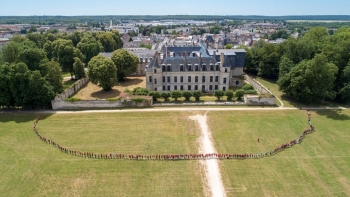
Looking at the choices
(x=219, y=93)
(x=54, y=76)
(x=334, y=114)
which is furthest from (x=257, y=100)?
(x=54, y=76)

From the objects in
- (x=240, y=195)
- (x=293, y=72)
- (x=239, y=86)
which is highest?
(x=293, y=72)

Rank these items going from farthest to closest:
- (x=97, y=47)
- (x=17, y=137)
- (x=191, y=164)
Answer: (x=97, y=47) → (x=17, y=137) → (x=191, y=164)

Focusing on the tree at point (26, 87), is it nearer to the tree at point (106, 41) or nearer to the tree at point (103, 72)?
the tree at point (103, 72)

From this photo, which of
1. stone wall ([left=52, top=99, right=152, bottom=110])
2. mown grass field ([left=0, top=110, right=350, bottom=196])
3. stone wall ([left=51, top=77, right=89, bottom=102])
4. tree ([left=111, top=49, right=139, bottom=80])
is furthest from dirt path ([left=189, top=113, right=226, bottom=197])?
tree ([left=111, top=49, right=139, bottom=80])

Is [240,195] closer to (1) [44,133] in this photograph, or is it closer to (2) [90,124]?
(2) [90,124]

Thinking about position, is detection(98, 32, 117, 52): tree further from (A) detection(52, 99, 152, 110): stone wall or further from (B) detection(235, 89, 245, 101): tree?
(B) detection(235, 89, 245, 101): tree

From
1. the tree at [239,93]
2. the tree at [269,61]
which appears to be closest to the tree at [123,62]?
the tree at [239,93]

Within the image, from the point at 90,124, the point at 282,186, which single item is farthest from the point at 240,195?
the point at 90,124
